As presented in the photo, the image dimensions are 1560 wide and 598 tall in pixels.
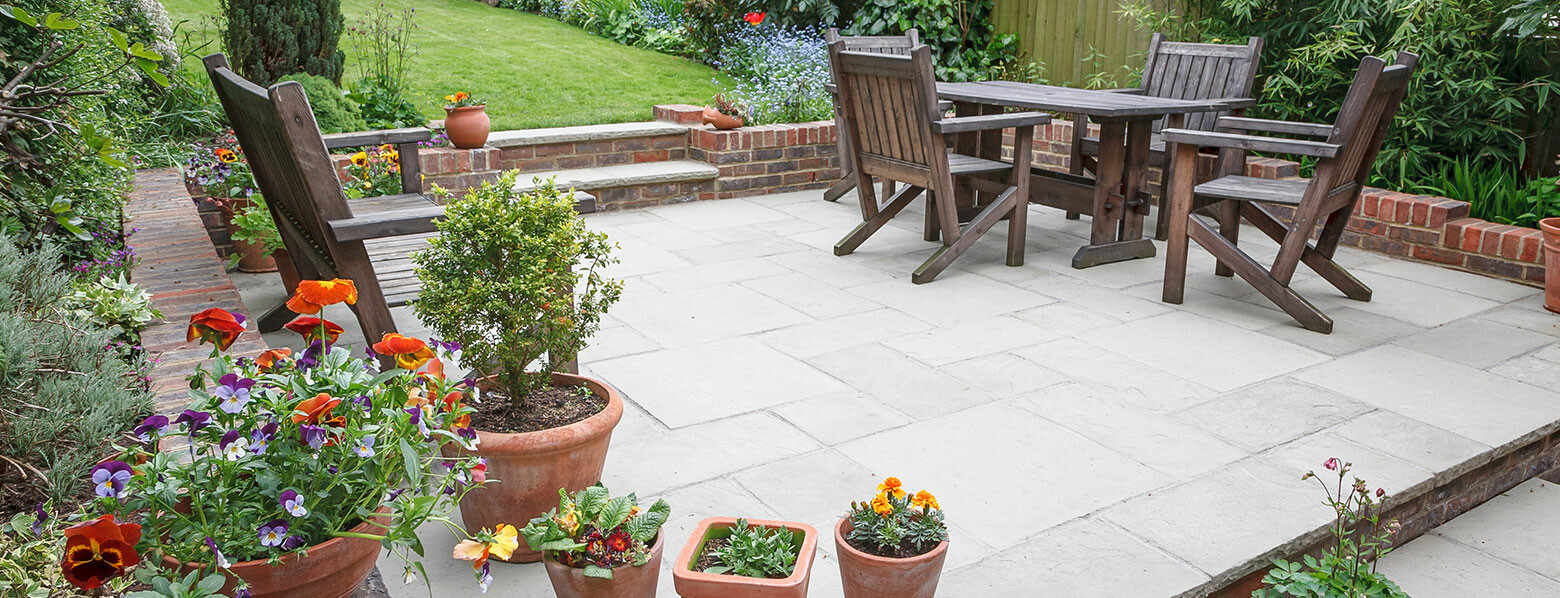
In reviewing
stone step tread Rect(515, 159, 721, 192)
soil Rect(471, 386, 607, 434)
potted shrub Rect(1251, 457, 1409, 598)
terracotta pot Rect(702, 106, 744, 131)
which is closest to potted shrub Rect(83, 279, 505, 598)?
soil Rect(471, 386, 607, 434)

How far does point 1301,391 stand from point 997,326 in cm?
101

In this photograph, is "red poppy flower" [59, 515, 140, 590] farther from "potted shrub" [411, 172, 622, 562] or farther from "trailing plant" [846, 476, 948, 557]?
"trailing plant" [846, 476, 948, 557]

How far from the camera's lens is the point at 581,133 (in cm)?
612

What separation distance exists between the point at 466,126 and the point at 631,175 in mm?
1007

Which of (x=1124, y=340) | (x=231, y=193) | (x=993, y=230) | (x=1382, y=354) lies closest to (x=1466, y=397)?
(x=1382, y=354)

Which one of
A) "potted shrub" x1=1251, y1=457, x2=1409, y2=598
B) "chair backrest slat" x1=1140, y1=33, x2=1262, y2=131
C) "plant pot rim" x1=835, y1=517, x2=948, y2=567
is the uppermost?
"chair backrest slat" x1=1140, y1=33, x2=1262, y2=131

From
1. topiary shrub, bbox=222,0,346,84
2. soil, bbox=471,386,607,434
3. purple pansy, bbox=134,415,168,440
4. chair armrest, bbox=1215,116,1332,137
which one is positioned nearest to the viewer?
purple pansy, bbox=134,415,168,440

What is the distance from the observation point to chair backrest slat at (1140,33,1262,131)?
16.6 feet

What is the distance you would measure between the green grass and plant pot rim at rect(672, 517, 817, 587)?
482 cm

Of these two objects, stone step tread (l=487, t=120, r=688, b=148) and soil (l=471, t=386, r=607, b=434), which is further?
stone step tread (l=487, t=120, r=688, b=148)

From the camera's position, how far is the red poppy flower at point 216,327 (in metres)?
1.73

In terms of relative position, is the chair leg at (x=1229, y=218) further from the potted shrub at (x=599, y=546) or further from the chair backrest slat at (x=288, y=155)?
the chair backrest slat at (x=288, y=155)

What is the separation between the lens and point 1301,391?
3225 millimetres

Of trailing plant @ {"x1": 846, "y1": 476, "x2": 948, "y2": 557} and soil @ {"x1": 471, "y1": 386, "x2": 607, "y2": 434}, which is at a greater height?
soil @ {"x1": 471, "y1": 386, "x2": 607, "y2": 434}
